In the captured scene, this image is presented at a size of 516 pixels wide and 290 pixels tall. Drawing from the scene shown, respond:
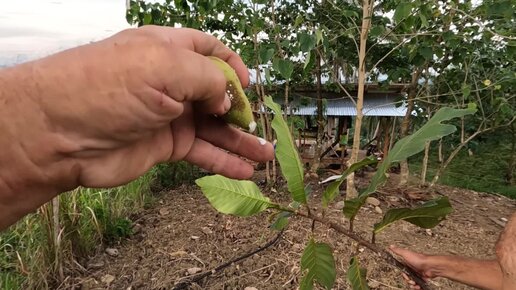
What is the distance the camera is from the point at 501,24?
3.46m

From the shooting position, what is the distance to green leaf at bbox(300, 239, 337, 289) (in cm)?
117

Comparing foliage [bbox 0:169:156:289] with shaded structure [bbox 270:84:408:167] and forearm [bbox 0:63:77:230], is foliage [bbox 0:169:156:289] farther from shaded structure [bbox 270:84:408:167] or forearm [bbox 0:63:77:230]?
shaded structure [bbox 270:84:408:167]

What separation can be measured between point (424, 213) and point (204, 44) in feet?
2.17

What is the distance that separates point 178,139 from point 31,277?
1766 millimetres

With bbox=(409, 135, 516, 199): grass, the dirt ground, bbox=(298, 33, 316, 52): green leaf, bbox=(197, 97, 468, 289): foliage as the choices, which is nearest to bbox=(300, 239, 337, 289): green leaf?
bbox=(197, 97, 468, 289): foliage

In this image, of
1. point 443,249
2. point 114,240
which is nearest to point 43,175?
point 114,240

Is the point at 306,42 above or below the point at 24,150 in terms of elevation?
above

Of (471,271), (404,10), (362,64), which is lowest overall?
(471,271)

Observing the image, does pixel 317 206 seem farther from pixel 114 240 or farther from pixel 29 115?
pixel 29 115

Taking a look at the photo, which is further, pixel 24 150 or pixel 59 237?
pixel 59 237

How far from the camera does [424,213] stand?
1.02 metres

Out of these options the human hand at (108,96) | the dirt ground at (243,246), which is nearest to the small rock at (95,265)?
the dirt ground at (243,246)

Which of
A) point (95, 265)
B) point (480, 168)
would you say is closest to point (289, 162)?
point (95, 265)

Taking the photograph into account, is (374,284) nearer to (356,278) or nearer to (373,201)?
(373,201)
